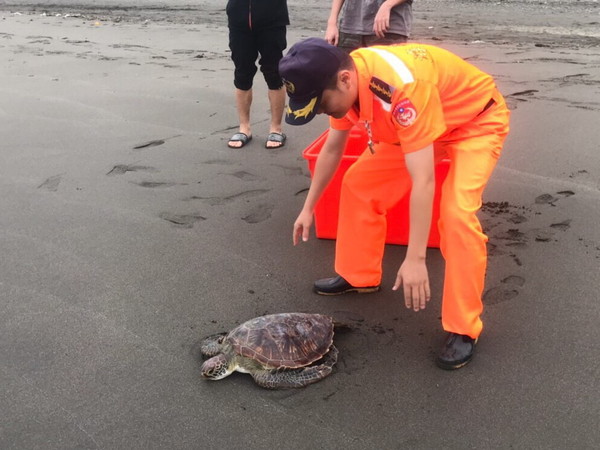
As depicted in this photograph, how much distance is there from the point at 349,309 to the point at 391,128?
91cm

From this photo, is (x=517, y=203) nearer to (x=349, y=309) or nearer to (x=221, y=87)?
(x=349, y=309)

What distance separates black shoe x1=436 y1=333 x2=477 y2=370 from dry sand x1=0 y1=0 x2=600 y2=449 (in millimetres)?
54

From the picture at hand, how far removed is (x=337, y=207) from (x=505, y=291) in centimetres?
91

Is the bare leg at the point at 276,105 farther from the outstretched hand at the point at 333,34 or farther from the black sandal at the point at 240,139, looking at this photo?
the outstretched hand at the point at 333,34

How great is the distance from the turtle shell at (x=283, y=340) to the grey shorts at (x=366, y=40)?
5.86ft

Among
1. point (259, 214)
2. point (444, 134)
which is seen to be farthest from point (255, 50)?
point (444, 134)

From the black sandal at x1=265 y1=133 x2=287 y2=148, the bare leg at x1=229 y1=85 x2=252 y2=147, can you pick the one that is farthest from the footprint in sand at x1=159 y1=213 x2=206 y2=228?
the bare leg at x1=229 y1=85 x2=252 y2=147

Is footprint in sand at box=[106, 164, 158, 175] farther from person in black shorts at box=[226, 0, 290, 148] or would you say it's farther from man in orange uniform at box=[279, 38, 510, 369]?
man in orange uniform at box=[279, 38, 510, 369]

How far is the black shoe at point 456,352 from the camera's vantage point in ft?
6.82

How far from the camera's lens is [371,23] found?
126 inches

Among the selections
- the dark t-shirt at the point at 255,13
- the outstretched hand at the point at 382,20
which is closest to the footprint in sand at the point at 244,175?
the dark t-shirt at the point at 255,13

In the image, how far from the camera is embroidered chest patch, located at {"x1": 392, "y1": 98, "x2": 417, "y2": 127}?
69.5 inches

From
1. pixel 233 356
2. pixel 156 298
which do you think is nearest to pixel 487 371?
pixel 233 356

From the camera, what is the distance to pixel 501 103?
7.09 feet
